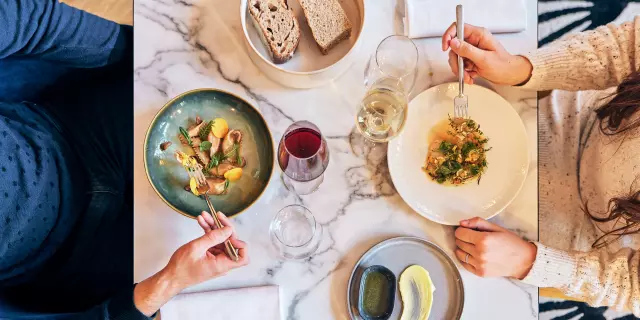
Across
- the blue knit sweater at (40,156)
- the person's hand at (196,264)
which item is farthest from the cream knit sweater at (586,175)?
the blue knit sweater at (40,156)

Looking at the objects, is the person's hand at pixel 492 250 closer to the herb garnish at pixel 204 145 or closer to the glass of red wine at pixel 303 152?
the glass of red wine at pixel 303 152

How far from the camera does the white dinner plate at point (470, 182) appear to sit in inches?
39.9

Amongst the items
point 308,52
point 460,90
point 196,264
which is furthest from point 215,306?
point 460,90

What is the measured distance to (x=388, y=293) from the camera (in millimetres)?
1001

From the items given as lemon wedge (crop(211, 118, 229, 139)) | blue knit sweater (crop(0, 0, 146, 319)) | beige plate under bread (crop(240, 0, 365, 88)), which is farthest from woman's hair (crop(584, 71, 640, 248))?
blue knit sweater (crop(0, 0, 146, 319))

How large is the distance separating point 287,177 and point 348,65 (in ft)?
0.85

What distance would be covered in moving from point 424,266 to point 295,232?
27 cm

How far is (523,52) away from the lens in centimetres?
107

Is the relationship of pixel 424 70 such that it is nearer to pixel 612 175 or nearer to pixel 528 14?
pixel 528 14

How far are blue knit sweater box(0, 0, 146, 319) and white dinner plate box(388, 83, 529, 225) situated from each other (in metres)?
0.59

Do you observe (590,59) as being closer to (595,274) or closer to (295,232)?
(595,274)

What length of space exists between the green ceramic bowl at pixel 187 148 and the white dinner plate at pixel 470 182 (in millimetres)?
260

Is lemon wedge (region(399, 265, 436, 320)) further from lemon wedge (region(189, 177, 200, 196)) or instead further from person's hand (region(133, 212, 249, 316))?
lemon wedge (region(189, 177, 200, 196))

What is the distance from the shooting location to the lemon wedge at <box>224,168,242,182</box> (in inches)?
37.9
